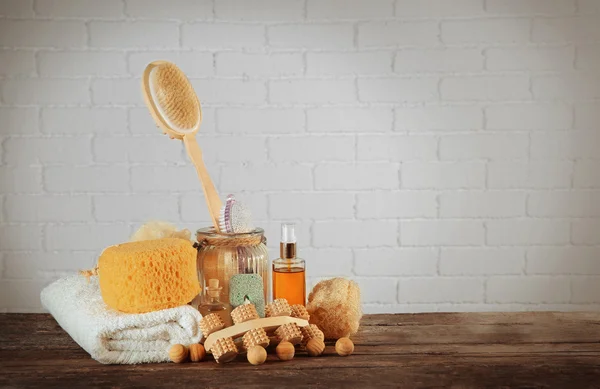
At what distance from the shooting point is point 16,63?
2.14 metres

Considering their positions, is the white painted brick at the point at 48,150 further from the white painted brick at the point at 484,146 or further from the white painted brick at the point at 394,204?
the white painted brick at the point at 484,146

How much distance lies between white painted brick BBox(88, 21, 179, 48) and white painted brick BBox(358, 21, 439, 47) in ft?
1.89

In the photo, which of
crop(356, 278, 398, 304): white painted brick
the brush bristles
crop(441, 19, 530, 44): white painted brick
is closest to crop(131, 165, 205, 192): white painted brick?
crop(356, 278, 398, 304): white painted brick

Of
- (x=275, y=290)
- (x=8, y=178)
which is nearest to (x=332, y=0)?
(x=8, y=178)

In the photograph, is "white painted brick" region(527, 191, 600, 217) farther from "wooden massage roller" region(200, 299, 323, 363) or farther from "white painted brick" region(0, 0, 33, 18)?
"white painted brick" region(0, 0, 33, 18)

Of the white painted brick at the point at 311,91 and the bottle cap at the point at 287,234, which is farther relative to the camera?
the white painted brick at the point at 311,91

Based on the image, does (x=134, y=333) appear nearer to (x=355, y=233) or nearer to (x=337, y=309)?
(x=337, y=309)

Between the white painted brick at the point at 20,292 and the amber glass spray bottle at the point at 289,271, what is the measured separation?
4.44 ft

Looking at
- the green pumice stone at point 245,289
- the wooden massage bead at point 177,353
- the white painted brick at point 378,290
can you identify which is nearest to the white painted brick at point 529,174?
the white painted brick at point 378,290

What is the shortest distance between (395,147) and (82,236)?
3.28ft

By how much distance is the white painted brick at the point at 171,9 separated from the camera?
7.02 ft

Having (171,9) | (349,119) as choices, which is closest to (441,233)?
(349,119)

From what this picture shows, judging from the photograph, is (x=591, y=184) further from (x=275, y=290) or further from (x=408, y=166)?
(x=275, y=290)

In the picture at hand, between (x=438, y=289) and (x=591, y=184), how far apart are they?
57 cm
